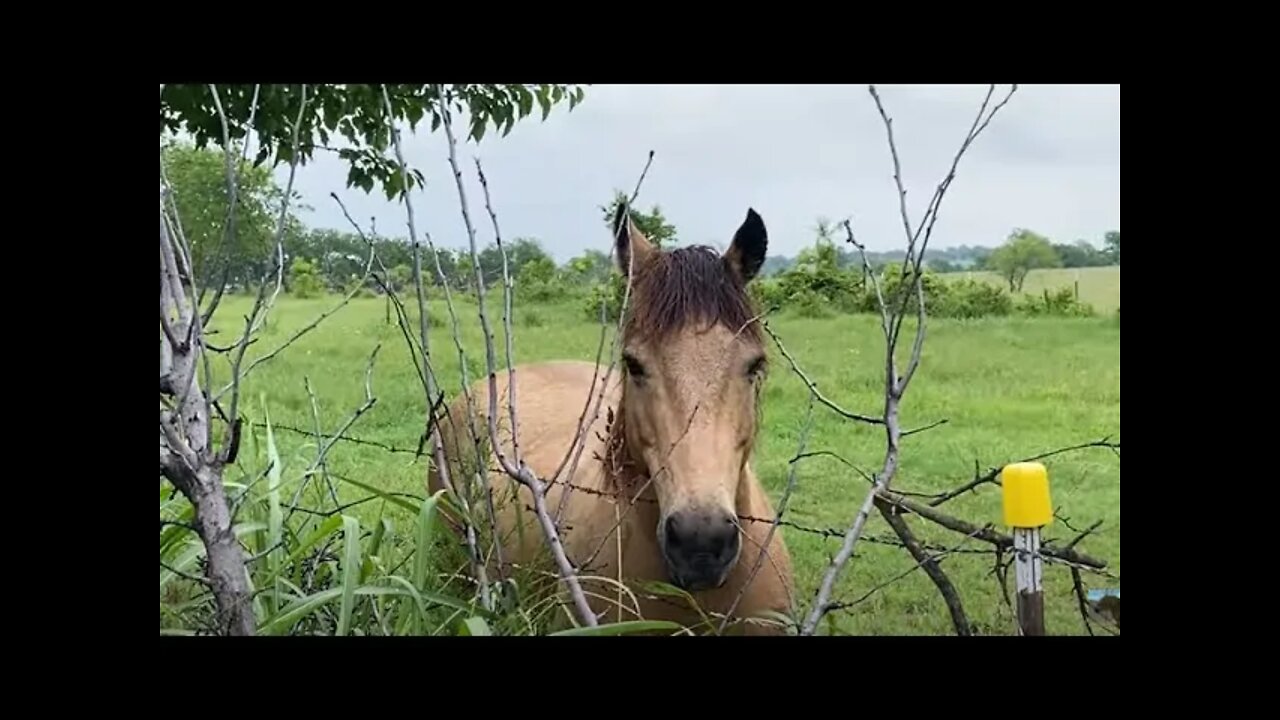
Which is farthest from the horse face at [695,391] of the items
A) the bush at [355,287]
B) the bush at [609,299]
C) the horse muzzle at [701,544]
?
the bush at [355,287]

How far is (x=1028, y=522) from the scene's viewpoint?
5.54ft

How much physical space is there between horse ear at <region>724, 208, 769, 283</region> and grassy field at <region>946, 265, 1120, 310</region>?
0.73 m

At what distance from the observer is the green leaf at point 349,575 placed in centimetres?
174

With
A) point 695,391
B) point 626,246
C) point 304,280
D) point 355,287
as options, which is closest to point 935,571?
point 695,391

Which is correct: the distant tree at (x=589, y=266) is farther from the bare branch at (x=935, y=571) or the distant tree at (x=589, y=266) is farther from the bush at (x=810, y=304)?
the bare branch at (x=935, y=571)

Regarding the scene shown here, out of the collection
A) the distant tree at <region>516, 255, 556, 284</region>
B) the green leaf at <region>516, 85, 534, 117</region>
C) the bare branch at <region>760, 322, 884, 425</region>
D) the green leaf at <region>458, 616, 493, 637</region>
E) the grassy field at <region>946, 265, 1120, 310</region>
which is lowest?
the green leaf at <region>458, 616, 493, 637</region>

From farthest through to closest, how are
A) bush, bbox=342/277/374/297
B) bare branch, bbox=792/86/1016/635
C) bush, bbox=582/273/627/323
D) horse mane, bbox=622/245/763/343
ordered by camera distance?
1. bush, bbox=582/273/627/323
2. horse mane, bbox=622/245/763/343
3. bush, bbox=342/277/374/297
4. bare branch, bbox=792/86/1016/635

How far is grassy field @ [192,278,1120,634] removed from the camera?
273cm

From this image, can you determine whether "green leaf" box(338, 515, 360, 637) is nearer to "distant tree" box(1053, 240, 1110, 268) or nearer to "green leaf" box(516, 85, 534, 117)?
"green leaf" box(516, 85, 534, 117)

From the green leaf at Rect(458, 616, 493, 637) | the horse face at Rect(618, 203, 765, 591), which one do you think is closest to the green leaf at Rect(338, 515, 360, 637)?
the green leaf at Rect(458, 616, 493, 637)

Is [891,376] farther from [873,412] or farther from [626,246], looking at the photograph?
[873,412]
